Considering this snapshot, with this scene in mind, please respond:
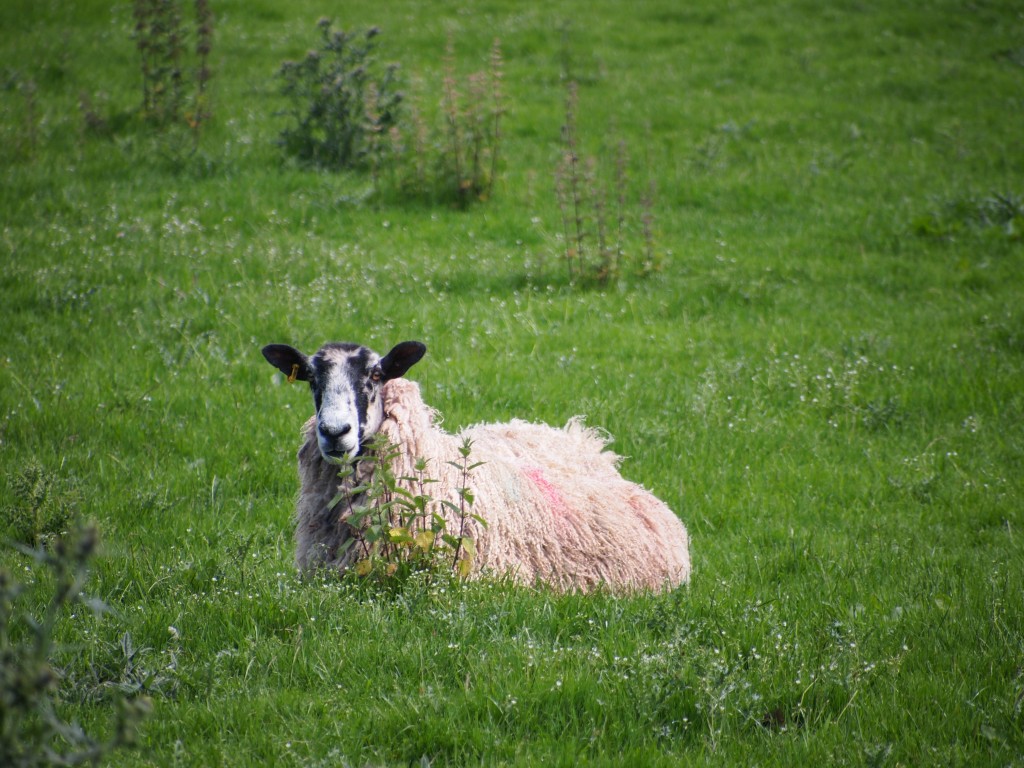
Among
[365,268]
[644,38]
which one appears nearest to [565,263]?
[365,268]

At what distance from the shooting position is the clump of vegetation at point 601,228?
10133mm

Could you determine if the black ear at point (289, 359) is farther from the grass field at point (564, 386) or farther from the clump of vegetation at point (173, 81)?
the clump of vegetation at point (173, 81)

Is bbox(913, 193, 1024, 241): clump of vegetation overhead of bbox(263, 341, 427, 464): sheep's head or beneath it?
beneath

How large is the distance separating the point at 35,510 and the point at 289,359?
1812mm

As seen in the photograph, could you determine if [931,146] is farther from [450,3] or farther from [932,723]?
[932,723]

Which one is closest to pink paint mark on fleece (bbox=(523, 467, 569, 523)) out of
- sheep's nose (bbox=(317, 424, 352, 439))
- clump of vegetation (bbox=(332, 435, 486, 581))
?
clump of vegetation (bbox=(332, 435, 486, 581))

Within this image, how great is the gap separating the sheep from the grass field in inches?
14.7

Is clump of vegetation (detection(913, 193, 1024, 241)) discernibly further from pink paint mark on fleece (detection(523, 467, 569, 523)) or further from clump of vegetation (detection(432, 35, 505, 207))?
pink paint mark on fleece (detection(523, 467, 569, 523))

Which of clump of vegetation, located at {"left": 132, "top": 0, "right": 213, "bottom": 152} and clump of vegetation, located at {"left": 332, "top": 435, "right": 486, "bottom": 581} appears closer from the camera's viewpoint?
clump of vegetation, located at {"left": 332, "top": 435, "right": 486, "bottom": 581}

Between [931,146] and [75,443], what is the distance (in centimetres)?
1376

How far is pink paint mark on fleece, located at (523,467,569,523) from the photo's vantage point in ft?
17.7

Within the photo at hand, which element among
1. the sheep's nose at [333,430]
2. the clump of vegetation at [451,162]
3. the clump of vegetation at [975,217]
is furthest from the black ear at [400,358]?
the clump of vegetation at [975,217]

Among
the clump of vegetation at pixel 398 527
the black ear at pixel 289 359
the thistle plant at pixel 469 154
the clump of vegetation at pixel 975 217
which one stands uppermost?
the thistle plant at pixel 469 154

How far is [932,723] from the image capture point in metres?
3.66
